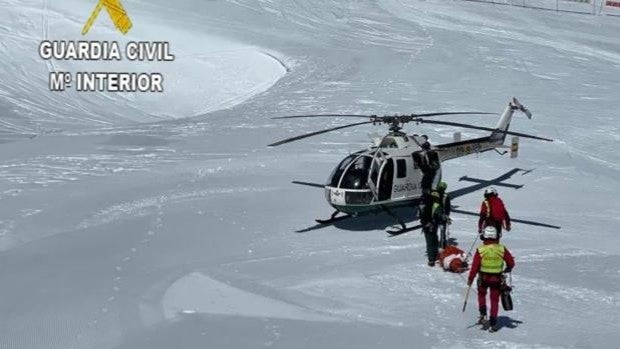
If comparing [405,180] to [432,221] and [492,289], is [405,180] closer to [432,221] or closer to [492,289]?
[432,221]

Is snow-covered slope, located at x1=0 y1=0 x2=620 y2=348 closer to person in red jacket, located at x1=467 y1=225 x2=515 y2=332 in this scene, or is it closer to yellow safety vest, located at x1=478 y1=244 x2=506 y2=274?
person in red jacket, located at x1=467 y1=225 x2=515 y2=332

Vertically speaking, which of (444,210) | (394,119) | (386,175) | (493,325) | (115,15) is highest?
(115,15)

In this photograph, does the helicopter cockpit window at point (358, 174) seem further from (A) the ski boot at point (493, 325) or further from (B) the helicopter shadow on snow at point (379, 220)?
(A) the ski boot at point (493, 325)

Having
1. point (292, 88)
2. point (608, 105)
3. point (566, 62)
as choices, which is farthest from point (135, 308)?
point (566, 62)

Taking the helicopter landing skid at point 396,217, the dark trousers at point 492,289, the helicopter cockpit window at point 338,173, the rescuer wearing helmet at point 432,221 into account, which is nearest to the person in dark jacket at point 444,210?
the rescuer wearing helmet at point 432,221

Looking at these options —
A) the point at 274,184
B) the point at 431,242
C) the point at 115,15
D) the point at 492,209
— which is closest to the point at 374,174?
the point at 431,242
